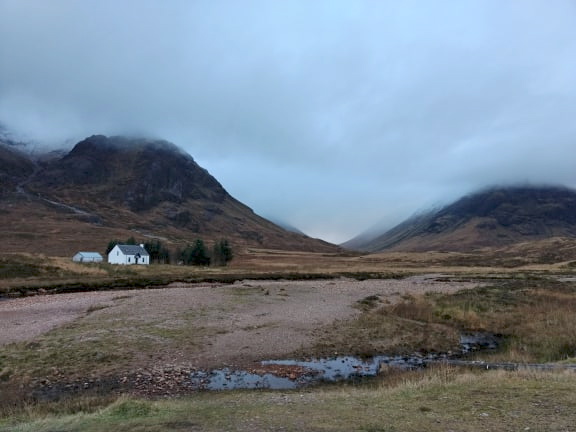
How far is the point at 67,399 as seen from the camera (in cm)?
1731

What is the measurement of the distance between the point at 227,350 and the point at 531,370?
567 inches

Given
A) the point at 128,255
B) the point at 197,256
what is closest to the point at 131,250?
the point at 128,255

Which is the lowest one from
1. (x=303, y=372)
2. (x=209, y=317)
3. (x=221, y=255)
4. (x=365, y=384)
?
(x=365, y=384)

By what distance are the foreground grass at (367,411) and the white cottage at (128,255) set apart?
9663cm

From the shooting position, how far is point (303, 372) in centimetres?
2141

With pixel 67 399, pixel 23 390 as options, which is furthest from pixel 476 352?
pixel 23 390

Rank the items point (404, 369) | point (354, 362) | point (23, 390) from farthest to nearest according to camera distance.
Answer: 1. point (354, 362)
2. point (404, 369)
3. point (23, 390)

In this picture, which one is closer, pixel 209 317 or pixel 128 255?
pixel 209 317

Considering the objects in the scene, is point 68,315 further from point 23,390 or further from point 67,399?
point 67,399

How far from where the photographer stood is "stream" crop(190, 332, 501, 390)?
64.1ft

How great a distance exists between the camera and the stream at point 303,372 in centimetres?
1955

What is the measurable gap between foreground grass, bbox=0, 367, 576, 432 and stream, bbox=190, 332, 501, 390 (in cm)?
286

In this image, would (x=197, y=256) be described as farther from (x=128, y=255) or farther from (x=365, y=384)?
(x=365, y=384)

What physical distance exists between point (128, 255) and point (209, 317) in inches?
3151
